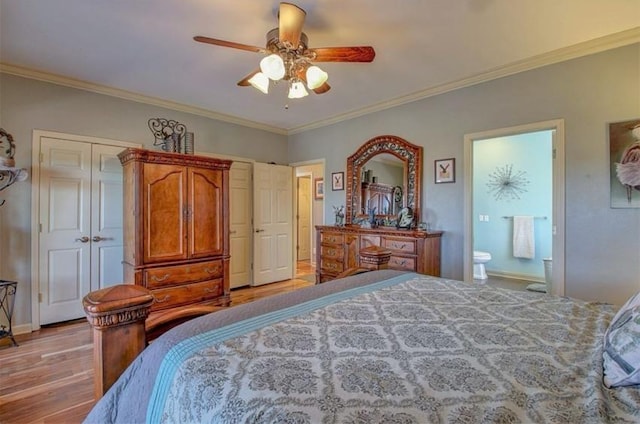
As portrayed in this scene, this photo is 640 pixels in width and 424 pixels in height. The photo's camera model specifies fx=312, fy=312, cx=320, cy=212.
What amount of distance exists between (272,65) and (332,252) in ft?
8.85

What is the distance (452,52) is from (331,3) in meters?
1.27

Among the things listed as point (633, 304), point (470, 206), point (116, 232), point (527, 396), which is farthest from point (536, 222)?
point (116, 232)

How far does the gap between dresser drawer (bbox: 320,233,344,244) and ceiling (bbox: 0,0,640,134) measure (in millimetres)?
1785

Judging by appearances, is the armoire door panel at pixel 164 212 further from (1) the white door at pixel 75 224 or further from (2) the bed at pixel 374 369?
(2) the bed at pixel 374 369

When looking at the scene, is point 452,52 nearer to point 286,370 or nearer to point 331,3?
point 331,3

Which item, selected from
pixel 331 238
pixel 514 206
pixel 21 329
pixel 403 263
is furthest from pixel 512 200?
pixel 21 329

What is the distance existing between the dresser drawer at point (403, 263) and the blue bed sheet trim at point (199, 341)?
202 centimetres

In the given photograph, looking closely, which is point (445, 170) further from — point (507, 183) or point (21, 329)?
point (21, 329)

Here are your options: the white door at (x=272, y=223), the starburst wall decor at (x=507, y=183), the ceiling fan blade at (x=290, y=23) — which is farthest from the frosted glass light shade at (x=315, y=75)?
the starburst wall decor at (x=507, y=183)

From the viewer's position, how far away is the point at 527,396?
2.56ft

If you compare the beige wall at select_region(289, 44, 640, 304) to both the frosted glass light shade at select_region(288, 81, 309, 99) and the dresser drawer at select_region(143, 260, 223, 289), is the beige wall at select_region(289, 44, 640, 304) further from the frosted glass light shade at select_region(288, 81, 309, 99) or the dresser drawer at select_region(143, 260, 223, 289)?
the dresser drawer at select_region(143, 260, 223, 289)

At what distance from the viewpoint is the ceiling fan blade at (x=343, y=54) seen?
2045mm

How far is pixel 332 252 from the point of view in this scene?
418 cm

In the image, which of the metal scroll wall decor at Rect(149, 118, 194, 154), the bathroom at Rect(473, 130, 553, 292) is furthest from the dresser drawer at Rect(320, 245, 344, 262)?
the bathroom at Rect(473, 130, 553, 292)
